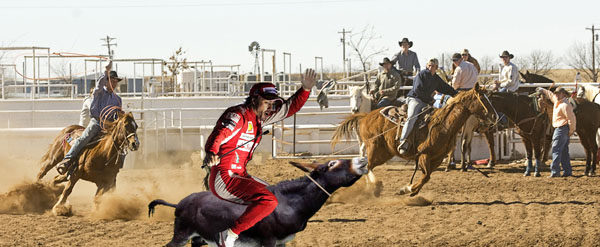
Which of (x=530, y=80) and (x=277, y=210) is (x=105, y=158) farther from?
(x=530, y=80)

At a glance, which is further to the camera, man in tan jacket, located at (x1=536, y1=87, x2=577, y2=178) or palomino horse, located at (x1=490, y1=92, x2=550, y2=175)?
palomino horse, located at (x1=490, y1=92, x2=550, y2=175)

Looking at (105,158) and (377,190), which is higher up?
(105,158)

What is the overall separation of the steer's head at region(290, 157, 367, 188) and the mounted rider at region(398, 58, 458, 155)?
19.6ft

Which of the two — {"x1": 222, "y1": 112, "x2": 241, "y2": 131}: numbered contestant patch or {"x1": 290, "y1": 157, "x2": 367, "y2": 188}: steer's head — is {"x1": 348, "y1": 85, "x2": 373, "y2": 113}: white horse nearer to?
{"x1": 290, "y1": 157, "x2": 367, "y2": 188}: steer's head

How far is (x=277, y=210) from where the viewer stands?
17.7ft

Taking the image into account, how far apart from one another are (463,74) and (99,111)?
6.55 m

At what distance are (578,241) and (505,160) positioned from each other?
941 cm

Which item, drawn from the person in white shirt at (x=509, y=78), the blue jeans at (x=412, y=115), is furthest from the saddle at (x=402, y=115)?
the person in white shirt at (x=509, y=78)

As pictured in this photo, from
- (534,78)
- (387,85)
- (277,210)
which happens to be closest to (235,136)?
(277,210)

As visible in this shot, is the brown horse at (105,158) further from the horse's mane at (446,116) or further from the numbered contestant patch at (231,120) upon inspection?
the numbered contestant patch at (231,120)

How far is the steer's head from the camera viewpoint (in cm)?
555

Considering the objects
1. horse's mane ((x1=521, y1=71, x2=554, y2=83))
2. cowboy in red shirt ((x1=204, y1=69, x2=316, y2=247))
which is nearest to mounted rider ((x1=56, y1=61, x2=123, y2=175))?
cowboy in red shirt ((x1=204, y1=69, x2=316, y2=247))

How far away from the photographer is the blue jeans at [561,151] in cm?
1407

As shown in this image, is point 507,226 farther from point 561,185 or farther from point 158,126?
point 158,126
